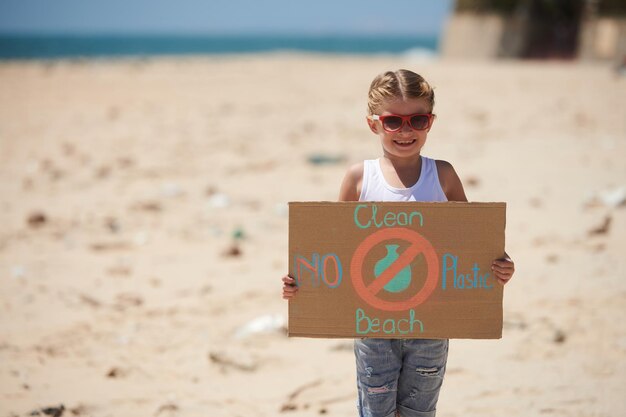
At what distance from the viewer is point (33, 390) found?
9.75ft

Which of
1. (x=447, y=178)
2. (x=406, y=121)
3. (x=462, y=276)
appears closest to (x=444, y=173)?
(x=447, y=178)

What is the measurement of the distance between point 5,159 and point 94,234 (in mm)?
3491

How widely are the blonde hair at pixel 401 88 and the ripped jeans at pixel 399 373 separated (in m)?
0.84

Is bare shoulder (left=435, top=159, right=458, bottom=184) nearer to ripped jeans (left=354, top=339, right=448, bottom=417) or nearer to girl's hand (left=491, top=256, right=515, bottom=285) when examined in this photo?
girl's hand (left=491, top=256, right=515, bottom=285)

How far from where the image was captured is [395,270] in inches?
84.2

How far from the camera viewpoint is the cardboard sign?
2.10 metres

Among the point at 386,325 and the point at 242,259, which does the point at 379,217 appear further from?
the point at 242,259

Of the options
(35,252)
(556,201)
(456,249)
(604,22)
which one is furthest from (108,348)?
(604,22)

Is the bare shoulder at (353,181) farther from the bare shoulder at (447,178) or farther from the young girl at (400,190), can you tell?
the bare shoulder at (447,178)

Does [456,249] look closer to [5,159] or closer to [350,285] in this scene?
[350,285]

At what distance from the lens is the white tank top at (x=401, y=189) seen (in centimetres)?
224

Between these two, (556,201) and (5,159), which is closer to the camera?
(556,201)

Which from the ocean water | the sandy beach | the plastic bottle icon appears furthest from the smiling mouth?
the ocean water

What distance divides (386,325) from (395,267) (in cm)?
20
